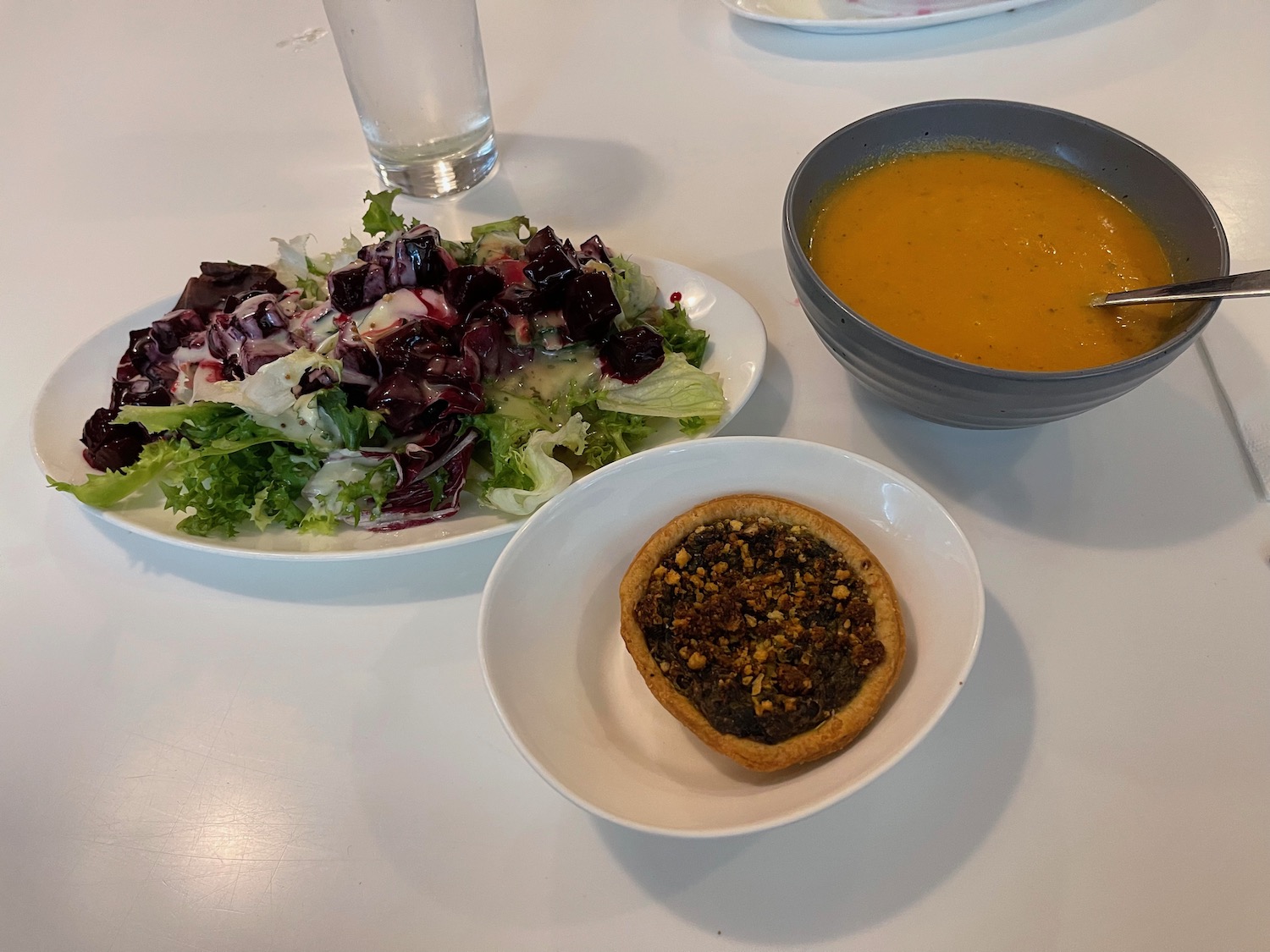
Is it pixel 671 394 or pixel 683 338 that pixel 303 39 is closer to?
pixel 683 338

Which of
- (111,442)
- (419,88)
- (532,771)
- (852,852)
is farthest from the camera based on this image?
(419,88)

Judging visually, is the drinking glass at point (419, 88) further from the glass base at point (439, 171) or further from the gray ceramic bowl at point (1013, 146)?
the gray ceramic bowl at point (1013, 146)

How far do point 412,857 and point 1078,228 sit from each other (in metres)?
1.55

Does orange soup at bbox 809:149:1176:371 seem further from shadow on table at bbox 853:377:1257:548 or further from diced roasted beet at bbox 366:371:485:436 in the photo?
diced roasted beet at bbox 366:371:485:436

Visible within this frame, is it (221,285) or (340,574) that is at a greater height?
(221,285)

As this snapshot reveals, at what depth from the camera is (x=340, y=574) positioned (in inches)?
57.7

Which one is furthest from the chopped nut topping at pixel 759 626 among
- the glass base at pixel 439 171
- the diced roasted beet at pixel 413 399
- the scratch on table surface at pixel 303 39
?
the scratch on table surface at pixel 303 39

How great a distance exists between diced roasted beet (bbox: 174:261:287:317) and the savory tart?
3.40 feet

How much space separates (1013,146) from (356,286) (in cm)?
130

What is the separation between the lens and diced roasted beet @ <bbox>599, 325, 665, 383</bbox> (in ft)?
4.99

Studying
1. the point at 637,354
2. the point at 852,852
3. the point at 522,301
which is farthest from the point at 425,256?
the point at 852,852

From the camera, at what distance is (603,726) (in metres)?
1.19

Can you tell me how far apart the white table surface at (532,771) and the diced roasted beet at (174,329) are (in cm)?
38

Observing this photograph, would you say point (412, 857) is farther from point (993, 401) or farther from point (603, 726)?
point (993, 401)
